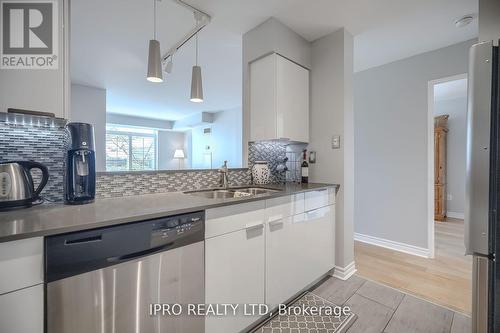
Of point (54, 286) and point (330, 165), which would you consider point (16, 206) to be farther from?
point (330, 165)

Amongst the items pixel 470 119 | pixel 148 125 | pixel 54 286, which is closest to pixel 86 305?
pixel 54 286

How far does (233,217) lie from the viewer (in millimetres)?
1319

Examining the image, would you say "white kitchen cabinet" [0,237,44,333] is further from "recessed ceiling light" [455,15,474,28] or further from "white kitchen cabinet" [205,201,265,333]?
"recessed ceiling light" [455,15,474,28]

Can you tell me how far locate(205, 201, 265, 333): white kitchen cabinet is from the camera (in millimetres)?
1229

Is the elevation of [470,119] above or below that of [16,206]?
above

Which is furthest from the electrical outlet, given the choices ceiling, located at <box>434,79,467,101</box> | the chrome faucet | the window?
the window

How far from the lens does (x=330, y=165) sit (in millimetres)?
2305

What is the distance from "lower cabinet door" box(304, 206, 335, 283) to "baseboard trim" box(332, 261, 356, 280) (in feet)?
0.33

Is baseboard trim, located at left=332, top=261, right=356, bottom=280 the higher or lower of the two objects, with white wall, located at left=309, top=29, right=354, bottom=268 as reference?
lower

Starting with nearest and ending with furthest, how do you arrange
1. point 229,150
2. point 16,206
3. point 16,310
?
point 16,310
point 16,206
point 229,150

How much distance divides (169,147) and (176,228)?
266 inches

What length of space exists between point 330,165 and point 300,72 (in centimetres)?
100

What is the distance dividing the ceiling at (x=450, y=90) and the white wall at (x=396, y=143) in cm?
123

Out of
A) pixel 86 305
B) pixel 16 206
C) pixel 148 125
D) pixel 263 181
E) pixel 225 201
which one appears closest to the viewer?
pixel 86 305
